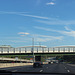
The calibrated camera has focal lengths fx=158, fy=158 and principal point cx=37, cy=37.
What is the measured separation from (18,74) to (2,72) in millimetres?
768

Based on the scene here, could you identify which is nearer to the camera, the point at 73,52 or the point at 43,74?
the point at 43,74

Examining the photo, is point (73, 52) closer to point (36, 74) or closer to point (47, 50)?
point (47, 50)

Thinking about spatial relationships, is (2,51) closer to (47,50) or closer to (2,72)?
(47,50)

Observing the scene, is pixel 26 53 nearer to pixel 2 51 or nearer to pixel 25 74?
pixel 2 51

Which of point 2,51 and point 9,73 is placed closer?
point 9,73

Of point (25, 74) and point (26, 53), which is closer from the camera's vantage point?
point (25, 74)

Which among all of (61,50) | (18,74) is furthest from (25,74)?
(61,50)

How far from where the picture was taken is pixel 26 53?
237 ft

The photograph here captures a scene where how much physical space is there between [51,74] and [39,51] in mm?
65440

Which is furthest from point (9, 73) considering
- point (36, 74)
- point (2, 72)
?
point (36, 74)

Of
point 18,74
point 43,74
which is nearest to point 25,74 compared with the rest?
point 18,74

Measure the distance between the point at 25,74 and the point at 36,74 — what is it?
0.53 metres

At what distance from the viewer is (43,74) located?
24.5ft

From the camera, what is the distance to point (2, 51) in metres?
71.4
